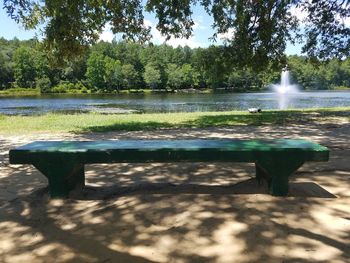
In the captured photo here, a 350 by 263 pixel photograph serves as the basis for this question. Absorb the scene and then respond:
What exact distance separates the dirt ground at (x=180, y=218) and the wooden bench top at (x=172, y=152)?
19.0 inches

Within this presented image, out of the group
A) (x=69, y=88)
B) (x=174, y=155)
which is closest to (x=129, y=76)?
(x=69, y=88)

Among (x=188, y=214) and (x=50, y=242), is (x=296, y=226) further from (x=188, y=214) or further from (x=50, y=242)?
(x=50, y=242)

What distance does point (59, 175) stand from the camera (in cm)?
479

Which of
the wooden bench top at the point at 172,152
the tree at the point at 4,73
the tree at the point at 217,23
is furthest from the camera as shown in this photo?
the tree at the point at 4,73

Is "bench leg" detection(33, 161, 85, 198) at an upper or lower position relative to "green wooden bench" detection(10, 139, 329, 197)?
lower

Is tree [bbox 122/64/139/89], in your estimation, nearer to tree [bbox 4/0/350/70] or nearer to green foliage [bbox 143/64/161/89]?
green foliage [bbox 143/64/161/89]

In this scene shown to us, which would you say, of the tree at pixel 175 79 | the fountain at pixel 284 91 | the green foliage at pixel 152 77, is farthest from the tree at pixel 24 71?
the fountain at pixel 284 91

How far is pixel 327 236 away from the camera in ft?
11.8

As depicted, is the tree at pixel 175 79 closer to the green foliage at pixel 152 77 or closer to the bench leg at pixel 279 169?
the green foliage at pixel 152 77

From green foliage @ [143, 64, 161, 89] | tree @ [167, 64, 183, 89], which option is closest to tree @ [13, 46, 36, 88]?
green foliage @ [143, 64, 161, 89]

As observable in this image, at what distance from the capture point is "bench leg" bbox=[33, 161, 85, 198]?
4742 millimetres

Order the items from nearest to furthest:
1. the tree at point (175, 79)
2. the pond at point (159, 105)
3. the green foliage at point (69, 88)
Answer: the pond at point (159, 105) < the green foliage at point (69, 88) < the tree at point (175, 79)

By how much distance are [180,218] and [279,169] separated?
1310 millimetres

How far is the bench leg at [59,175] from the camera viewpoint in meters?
4.74
